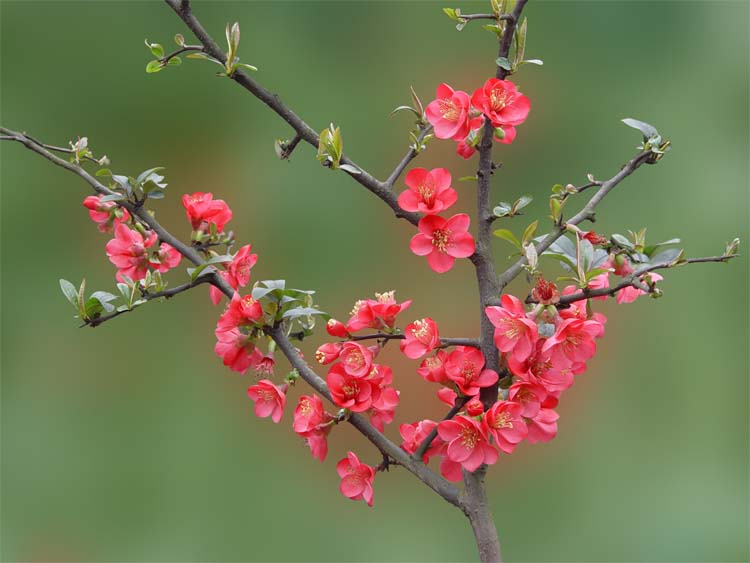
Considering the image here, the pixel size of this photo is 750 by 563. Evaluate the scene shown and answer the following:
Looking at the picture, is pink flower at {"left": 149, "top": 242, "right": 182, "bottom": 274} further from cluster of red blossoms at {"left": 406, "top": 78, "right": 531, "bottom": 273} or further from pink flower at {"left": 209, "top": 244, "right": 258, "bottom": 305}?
cluster of red blossoms at {"left": 406, "top": 78, "right": 531, "bottom": 273}

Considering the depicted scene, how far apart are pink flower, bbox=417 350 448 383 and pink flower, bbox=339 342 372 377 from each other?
0.05 m

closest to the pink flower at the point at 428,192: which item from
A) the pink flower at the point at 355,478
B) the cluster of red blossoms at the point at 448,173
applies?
the cluster of red blossoms at the point at 448,173

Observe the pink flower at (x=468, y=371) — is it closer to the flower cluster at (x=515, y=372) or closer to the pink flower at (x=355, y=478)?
the flower cluster at (x=515, y=372)

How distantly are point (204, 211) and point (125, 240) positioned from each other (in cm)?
8

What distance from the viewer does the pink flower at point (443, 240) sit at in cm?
67

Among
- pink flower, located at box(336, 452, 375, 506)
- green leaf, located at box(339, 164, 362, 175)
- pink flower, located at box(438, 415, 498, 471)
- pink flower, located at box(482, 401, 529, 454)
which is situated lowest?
pink flower, located at box(336, 452, 375, 506)

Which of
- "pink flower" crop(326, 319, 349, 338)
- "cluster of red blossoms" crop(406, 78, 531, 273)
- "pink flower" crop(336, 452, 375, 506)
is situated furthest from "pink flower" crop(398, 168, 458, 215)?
"pink flower" crop(336, 452, 375, 506)

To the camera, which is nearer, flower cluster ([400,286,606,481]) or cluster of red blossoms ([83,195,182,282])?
flower cluster ([400,286,606,481])

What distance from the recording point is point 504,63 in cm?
66

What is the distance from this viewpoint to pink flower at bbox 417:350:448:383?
0.68 metres

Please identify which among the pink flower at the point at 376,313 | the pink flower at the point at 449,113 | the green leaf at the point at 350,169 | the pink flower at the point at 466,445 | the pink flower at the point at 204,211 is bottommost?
the pink flower at the point at 466,445

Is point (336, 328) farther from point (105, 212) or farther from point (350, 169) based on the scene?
point (105, 212)

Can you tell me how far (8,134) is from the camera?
0.74 meters

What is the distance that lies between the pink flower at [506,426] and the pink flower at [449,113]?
0.22 meters
